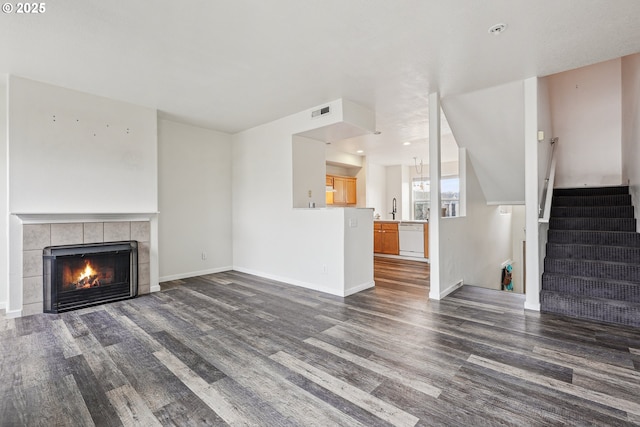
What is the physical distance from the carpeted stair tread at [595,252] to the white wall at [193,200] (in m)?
4.47

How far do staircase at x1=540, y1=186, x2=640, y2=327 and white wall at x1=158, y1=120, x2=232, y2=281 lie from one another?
4441 millimetres

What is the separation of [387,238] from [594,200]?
4.13 m

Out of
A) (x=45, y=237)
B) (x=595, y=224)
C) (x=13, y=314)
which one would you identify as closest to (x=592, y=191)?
(x=595, y=224)

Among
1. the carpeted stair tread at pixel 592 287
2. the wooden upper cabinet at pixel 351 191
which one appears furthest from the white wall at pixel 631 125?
the wooden upper cabinet at pixel 351 191

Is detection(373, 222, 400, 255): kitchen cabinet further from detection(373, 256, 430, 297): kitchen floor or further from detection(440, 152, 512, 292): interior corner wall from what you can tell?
detection(440, 152, 512, 292): interior corner wall

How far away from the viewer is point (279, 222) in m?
5.11

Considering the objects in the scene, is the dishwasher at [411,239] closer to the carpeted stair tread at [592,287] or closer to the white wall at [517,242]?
the white wall at [517,242]

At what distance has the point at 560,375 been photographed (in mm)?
2207

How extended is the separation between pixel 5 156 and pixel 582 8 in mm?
6049

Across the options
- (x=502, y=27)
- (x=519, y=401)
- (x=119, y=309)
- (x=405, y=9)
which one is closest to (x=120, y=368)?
(x=119, y=309)

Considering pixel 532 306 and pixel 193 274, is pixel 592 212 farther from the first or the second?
pixel 193 274

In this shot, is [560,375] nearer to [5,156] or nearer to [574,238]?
[574,238]

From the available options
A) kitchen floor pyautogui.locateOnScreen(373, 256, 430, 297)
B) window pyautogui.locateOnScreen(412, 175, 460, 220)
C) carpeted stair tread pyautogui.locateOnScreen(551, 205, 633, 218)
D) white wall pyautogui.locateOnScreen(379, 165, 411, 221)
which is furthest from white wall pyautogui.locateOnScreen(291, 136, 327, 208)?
window pyautogui.locateOnScreen(412, 175, 460, 220)

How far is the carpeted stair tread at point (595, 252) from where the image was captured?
361 cm
